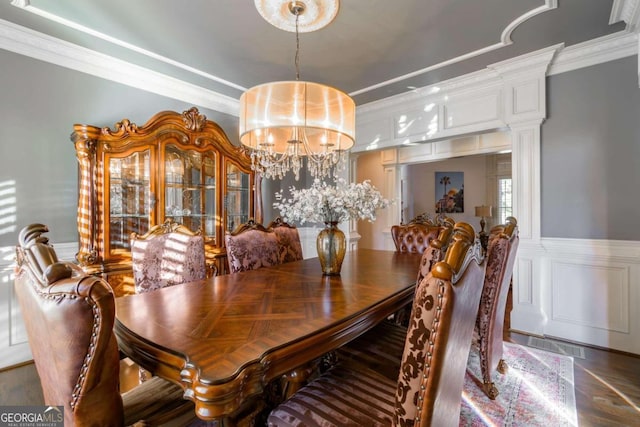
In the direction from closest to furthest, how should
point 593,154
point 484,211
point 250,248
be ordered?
point 250,248 → point 593,154 → point 484,211

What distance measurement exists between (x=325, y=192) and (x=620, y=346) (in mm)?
2754

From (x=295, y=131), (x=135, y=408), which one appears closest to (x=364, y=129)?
(x=295, y=131)

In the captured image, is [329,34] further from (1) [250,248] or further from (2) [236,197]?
(2) [236,197]

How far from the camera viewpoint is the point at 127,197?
2.58 meters

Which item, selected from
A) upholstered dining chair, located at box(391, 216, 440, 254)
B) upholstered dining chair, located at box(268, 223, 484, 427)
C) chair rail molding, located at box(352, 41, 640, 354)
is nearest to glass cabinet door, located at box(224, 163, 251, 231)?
upholstered dining chair, located at box(391, 216, 440, 254)

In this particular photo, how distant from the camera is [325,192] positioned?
1.80m

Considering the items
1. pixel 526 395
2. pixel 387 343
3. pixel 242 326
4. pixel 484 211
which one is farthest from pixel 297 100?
pixel 484 211

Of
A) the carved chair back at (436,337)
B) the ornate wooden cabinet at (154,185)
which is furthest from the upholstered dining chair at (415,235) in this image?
the carved chair back at (436,337)

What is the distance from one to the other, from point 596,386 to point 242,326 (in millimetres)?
2357

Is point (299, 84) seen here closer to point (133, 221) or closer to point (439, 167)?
point (133, 221)

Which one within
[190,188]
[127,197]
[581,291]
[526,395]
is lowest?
[526,395]

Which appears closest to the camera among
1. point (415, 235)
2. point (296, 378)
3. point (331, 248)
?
point (296, 378)

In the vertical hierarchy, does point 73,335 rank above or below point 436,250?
below

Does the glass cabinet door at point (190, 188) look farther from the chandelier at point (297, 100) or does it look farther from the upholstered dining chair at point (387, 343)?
the upholstered dining chair at point (387, 343)
